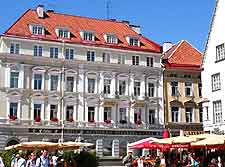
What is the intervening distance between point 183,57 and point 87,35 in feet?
41.0

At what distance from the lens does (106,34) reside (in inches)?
2032

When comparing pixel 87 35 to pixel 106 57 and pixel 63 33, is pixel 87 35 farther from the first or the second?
pixel 106 57

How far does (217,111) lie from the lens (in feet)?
127

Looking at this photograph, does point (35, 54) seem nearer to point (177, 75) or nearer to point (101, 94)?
point (101, 94)

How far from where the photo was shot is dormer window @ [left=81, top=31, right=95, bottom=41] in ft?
166

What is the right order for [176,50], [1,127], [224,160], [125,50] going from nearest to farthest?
[224,160] → [1,127] → [125,50] → [176,50]

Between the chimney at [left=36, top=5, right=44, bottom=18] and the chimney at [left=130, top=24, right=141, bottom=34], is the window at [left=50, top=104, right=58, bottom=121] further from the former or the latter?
the chimney at [left=130, top=24, right=141, bottom=34]

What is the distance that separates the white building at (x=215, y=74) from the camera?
1507 inches

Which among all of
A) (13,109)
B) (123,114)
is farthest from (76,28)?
(13,109)

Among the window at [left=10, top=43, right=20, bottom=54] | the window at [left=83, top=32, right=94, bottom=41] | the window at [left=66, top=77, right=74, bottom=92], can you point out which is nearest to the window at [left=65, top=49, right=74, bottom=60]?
the window at [left=66, top=77, right=74, bottom=92]

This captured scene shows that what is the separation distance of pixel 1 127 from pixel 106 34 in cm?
1569

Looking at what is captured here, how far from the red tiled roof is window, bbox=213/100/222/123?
15.3 meters

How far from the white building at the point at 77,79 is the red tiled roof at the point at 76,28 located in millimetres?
107

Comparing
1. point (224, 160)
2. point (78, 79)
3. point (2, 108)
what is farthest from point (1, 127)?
point (224, 160)
